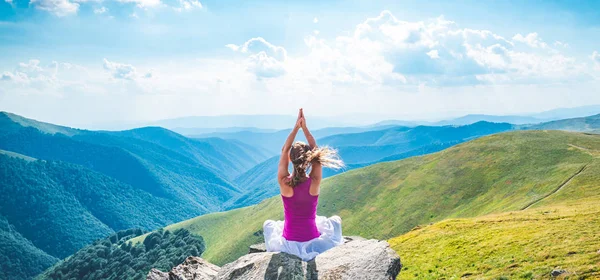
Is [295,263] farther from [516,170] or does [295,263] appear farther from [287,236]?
[516,170]

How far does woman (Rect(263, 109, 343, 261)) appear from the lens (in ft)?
47.6

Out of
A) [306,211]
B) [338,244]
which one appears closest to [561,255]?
[338,244]

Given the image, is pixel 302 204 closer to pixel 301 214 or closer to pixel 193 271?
pixel 301 214

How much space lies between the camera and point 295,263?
619 inches

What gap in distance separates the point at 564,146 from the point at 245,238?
Answer: 13482cm

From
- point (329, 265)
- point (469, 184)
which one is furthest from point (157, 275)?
point (469, 184)

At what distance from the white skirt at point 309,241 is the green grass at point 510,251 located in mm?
13519

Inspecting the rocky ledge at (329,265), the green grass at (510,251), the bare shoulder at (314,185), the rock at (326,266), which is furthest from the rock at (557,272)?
the bare shoulder at (314,185)

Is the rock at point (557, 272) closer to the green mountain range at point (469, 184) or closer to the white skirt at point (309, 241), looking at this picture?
the white skirt at point (309, 241)

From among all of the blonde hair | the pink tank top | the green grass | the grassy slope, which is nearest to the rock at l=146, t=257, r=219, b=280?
the pink tank top

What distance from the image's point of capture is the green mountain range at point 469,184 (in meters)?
80.5

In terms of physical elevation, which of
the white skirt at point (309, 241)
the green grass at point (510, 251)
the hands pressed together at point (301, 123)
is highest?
the hands pressed together at point (301, 123)

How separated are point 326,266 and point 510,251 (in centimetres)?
2102

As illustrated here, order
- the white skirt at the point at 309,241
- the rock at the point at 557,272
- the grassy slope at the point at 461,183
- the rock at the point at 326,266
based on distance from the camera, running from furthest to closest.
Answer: the grassy slope at the point at 461,183
the rock at the point at 557,272
the white skirt at the point at 309,241
the rock at the point at 326,266
